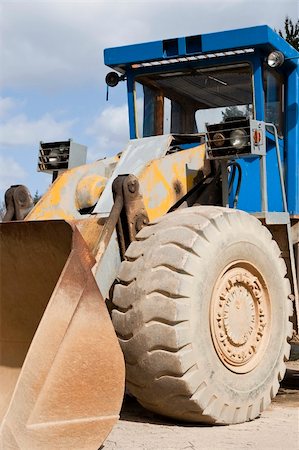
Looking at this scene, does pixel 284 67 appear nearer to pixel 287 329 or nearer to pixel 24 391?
pixel 287 329

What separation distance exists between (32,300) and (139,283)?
64 cm

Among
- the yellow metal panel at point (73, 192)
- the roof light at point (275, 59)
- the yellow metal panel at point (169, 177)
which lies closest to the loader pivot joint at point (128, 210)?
the yellow metal panel at point (169, 177)

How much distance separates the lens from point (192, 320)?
4.07m

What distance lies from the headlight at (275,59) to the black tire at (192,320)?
1.64m

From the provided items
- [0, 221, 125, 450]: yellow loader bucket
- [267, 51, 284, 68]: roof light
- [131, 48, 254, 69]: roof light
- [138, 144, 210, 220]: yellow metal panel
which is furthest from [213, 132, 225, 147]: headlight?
[0, 221, 125, 450]: yellow loader bucket

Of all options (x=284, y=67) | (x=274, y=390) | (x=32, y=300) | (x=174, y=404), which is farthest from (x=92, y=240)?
(x=284, y=67)

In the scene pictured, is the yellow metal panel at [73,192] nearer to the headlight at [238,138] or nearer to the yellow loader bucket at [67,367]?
the headlight at [238,138]

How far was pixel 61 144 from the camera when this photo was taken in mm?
6082

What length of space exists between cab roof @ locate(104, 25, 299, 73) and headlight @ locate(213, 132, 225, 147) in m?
1.13

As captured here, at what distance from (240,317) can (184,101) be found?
2696 mm

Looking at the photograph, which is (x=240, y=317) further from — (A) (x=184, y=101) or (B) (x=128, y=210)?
(A) (x=184, y=101)

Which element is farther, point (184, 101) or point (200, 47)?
point (184, 101)

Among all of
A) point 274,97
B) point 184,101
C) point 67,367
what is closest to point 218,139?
point 274,97

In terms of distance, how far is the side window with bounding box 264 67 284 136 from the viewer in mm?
6102
